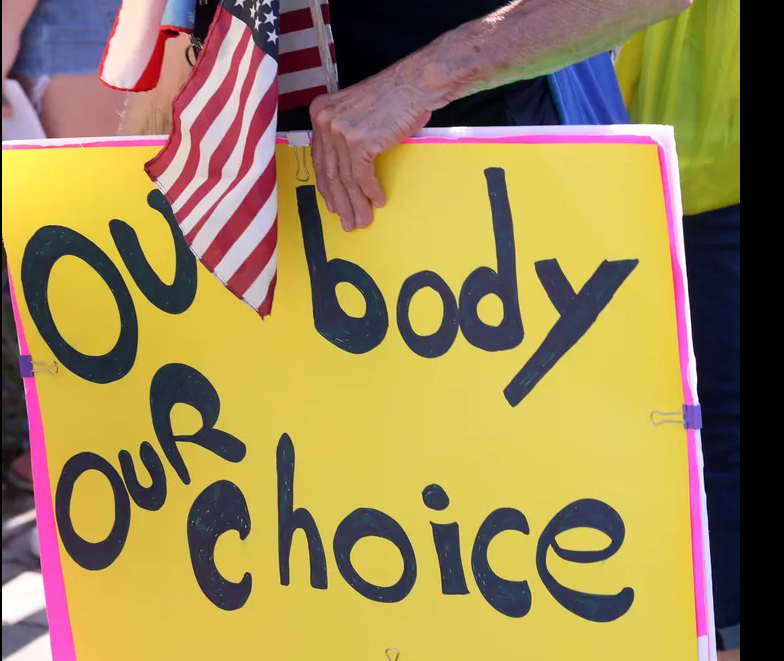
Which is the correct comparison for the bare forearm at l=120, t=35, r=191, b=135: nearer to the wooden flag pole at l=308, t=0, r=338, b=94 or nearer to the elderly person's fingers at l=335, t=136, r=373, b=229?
the wooden flag pole at l=308, t=0, r=338, b=94

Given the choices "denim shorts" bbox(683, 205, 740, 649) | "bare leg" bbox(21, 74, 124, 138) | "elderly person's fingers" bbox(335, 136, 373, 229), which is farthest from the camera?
"bare leg" bbox(21, 74, 124, 138)

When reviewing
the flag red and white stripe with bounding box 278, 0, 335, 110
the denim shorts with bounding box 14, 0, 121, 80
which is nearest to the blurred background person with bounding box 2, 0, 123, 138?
the denim shorts with bounding box 14, 0, 121, 80

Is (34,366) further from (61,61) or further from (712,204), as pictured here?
(61,61)

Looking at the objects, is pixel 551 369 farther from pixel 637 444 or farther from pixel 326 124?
pixel 326 124

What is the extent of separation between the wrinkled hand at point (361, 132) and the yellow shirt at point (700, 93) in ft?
2.18

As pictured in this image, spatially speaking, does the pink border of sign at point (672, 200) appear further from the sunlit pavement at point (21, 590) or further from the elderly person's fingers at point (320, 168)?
the sunlit pavement at point (21, 590)

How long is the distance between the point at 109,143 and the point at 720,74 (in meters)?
0.96

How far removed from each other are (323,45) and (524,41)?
0.88 feet

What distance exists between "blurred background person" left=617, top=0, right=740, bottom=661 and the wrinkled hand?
669mm

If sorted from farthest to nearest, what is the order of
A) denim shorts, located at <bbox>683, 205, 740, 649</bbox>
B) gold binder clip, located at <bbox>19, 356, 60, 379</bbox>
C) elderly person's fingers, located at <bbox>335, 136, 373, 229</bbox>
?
denim shorts, located at <bbox>683, 205, 740, 649</bbox>
gold binder clip, located at <bbox>19, 356, 60, 379</bbox>
elderly person's fingers, located at <bbox>335, 136, 373, 229</bbox>

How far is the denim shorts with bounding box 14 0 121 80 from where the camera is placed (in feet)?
7.47

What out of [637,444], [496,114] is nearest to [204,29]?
[496,114]

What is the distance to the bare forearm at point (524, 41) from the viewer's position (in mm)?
973

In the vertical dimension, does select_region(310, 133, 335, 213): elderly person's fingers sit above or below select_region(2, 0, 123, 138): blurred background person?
below
